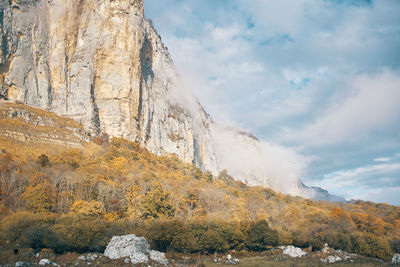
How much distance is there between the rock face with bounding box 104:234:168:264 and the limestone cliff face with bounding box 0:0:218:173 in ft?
159

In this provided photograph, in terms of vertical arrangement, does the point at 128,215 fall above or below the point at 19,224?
above

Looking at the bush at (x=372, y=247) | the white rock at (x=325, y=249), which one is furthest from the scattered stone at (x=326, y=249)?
the bush at (x=372, y=247)

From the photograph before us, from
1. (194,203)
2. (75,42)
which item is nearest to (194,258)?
(194,203)

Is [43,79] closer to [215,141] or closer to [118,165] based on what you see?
[118,165]

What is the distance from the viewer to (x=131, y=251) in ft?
77.1

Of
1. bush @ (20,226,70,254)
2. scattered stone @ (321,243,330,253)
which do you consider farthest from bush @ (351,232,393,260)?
bush @ (20,226,70,254)

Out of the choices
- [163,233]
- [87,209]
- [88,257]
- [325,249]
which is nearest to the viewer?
[88,257]

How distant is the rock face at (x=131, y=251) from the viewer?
22866 millimetres

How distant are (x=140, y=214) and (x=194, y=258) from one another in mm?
10023

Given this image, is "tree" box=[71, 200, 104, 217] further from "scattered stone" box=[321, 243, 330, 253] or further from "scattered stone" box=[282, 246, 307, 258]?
"scattered stone" box=[321, 243, 330, 253]

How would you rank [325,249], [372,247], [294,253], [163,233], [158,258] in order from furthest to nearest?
[325,249] → [372,247] → [294,253] → [163,233] → [158,258]

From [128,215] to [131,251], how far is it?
549 inches

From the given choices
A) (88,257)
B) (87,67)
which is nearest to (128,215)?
(88,257)

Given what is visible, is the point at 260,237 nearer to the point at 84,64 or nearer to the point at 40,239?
the point at 40,239
